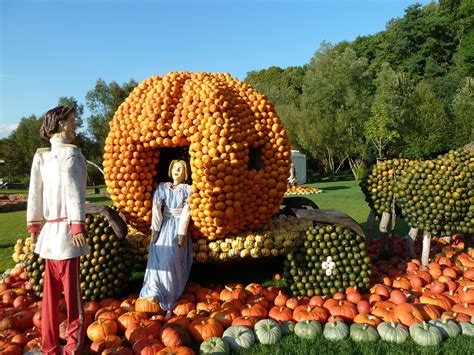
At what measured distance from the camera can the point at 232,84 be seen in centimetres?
516

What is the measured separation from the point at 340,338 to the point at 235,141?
2178 millimetres

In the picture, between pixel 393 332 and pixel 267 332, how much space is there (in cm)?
105

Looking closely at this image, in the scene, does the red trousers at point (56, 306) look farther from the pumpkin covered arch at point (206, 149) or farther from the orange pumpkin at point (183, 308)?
the pumpkin covered arch at point (206, 149)

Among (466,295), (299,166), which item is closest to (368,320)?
(466,295)

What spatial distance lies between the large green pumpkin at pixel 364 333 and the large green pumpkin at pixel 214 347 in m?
A: 1.08

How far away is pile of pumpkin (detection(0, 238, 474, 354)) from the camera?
3.42m

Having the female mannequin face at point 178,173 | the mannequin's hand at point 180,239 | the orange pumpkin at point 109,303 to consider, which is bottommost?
the orange pumpkin at point 109,303

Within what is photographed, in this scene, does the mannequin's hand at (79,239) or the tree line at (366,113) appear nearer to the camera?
the mannequin's hand at (79,239)

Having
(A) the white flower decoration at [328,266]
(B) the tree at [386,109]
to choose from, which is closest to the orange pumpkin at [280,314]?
(A) the white flower decoration at [328,266]

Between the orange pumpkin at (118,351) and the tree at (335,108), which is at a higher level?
the tree at (335,108)

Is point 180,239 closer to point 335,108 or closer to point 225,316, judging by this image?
point 225,316

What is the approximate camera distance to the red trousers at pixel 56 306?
3172mm

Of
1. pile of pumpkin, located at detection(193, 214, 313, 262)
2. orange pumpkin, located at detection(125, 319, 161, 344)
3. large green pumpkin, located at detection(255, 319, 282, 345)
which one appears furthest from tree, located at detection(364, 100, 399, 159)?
orange pumpkin, located at detection(125, 319, 161, 344)

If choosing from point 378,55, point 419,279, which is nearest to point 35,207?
point 419,279
